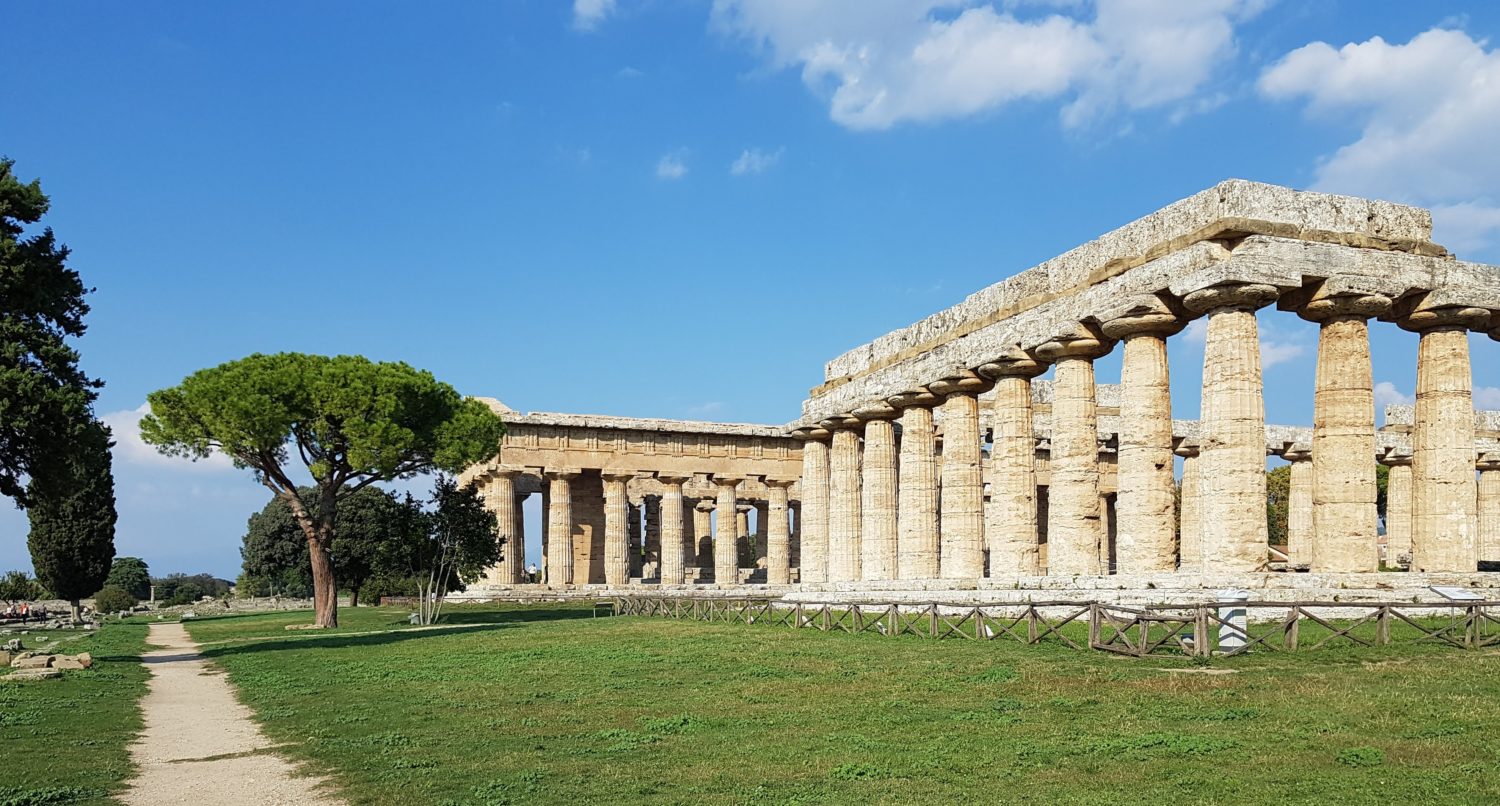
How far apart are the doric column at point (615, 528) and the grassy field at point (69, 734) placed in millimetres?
33212

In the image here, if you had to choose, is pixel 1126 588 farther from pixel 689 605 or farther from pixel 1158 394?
pixel 689 605

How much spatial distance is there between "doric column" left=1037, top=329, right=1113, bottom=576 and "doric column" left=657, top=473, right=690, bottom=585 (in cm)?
3212

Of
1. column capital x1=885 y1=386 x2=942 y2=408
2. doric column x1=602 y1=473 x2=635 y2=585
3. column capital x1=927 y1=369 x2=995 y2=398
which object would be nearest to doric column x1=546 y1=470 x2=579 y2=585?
doric column x1=602 y1=473 x2=635 y2=585

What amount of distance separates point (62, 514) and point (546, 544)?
2307cm

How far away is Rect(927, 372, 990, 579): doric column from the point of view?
121ft

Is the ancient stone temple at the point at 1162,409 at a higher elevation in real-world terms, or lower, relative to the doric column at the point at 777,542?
higher

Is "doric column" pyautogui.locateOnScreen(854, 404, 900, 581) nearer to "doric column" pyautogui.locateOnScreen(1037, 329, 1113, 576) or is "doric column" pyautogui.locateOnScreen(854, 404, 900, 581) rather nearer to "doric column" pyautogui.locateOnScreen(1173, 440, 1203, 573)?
"doric column" pyautogui.locateOnScreen(1173, 440, 1203, 573)

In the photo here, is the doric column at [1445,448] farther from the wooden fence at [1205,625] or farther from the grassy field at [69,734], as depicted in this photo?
the grassy field at [69,734]

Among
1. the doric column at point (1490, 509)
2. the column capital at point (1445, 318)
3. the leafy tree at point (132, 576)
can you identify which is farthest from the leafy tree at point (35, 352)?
the leafy tree at point (132, 576)

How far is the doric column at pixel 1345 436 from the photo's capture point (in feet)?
91.7

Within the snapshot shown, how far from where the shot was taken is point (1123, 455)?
29.8 metres

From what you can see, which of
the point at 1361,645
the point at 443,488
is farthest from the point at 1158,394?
the point at 443,488

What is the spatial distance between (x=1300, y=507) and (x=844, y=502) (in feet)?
63.5

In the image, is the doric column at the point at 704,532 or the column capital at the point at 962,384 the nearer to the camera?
the column capital at the point at 962,384
